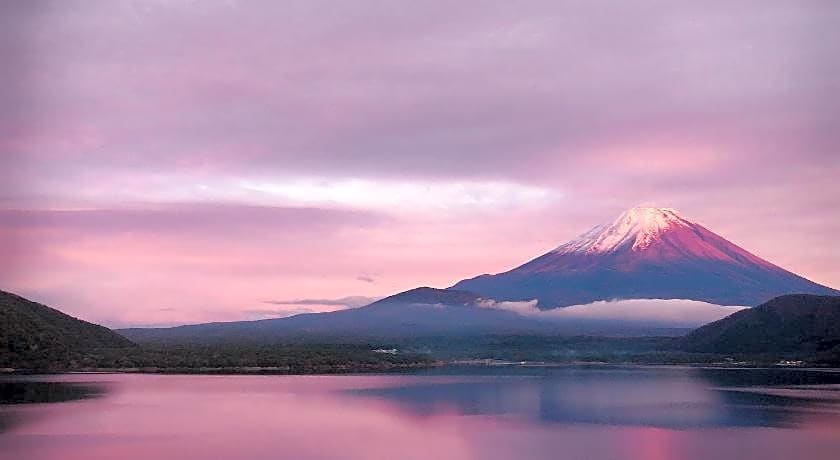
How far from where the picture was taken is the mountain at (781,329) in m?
74.0

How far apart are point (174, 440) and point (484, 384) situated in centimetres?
2314

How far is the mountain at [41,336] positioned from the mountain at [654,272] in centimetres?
6843

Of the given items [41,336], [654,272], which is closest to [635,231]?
[654,272]

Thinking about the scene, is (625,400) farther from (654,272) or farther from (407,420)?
(654,272)

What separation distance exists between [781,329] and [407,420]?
178 feet

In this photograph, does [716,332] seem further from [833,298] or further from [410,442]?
[410,442]

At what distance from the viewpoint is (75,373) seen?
4988 cm

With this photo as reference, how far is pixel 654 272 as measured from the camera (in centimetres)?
12281

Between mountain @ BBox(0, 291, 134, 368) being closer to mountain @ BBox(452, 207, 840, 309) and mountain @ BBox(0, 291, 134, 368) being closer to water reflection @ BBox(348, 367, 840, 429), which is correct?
water reflection @ BBox(348, 367, 840, 429)

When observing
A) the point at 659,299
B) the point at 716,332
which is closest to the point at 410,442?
the point at 716,332

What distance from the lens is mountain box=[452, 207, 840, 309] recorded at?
4641 inches

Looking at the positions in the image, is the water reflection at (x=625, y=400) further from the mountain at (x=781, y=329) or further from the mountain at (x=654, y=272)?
the mountain at (x=654, y=272)

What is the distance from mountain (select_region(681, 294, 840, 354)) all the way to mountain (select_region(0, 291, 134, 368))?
43.9 meters

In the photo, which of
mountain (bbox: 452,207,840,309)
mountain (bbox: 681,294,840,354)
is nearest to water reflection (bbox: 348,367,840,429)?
mountain (bbox: 681,294,840,354)
